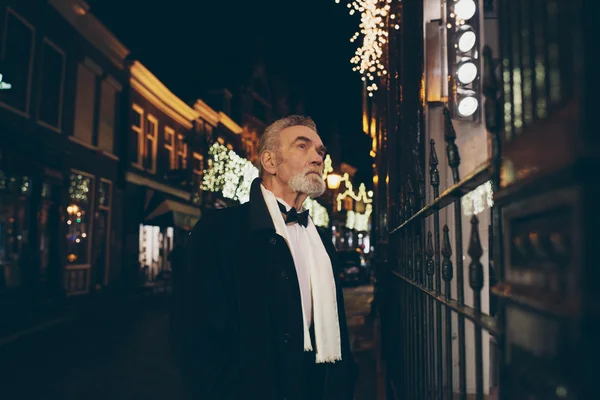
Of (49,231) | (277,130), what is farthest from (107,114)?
(277,130)

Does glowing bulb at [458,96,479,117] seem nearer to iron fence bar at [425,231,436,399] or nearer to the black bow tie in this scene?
the black bow tie

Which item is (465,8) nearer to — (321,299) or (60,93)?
(321,299)

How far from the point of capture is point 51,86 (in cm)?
1475

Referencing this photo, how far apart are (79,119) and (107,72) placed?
8.42 ft

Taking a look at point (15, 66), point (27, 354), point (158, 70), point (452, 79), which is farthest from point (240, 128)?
point (452, 79)

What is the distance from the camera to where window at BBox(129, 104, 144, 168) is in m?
20.5

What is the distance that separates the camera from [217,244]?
2529 millimetres

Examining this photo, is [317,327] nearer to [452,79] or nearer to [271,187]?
[271,187]

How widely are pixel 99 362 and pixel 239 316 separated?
20.8ft

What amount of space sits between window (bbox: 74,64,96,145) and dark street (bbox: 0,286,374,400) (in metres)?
6.54

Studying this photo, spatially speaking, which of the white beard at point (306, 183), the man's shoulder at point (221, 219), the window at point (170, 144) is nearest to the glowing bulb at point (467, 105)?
the white beard at point (306, 183)

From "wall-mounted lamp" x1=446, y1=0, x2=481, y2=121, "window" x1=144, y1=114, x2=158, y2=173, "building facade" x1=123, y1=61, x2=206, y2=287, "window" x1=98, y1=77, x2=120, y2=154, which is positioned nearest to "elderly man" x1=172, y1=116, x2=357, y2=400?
"wall-mounted lamp" x1=446, y1=0, x2=481, y2=121

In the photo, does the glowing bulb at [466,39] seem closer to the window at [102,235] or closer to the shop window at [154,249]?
the window at [102,235]

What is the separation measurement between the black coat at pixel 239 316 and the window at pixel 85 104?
50.0ft
